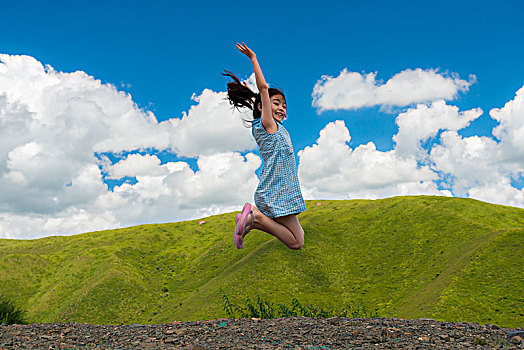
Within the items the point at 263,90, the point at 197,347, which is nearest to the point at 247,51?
the point at 263,90

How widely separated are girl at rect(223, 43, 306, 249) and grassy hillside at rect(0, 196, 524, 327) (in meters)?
14.8

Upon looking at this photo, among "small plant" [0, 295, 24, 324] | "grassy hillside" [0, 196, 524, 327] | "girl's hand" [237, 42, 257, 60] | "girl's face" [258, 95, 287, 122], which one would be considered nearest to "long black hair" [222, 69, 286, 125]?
"girl's face" [258, 95, 287, 122]

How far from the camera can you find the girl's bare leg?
17.1 ft

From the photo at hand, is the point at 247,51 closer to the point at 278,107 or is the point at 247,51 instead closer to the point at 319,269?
the point at 278,107

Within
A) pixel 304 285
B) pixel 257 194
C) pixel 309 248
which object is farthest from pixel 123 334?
pixel 309 248

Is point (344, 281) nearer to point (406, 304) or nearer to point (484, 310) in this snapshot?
point (406, 304)

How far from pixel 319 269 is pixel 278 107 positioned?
20.6m

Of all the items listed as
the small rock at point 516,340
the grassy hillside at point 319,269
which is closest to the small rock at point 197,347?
the small rock at point 516,340

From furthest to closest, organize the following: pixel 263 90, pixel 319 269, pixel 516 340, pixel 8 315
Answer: pixel 319 269, pixel 8 315, pixel 516 340, pixel 263 90

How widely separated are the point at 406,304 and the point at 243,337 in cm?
1456

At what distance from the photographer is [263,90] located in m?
5.29

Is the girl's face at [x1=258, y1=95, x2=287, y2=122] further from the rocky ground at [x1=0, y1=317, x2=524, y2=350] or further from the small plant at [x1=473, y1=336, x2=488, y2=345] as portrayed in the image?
the small plant at [x1=473, y1=336, x2=488, y2=345]

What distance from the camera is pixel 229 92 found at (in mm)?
6215

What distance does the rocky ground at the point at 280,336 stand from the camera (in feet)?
25.9
